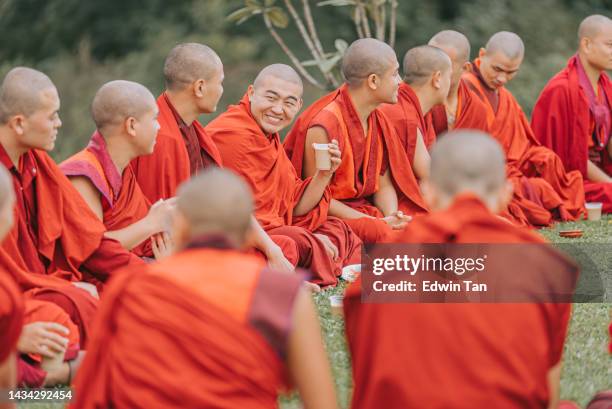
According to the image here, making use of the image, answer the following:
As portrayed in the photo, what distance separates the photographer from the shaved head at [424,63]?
812 centimetres

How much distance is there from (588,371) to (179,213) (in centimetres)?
239

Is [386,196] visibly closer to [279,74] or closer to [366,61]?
[366,61]

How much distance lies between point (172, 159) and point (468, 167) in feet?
9.92

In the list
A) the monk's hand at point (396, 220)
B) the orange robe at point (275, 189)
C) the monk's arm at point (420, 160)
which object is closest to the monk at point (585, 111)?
the monk's arm at point (420, 160)

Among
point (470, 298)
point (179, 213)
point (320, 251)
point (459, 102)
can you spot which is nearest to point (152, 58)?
point (459, 102)

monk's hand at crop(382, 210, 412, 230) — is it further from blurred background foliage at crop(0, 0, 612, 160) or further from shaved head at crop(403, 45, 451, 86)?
blurred background foliage at crop(0, 0, 612, 160)

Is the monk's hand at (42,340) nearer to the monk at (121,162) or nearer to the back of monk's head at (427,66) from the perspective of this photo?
the monk at (121,162)

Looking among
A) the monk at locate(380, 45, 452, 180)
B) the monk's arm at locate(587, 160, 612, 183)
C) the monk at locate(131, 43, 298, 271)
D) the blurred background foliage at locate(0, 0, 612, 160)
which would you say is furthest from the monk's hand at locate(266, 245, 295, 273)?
the blurred background foliage at locate(0, 0, 612, 160)

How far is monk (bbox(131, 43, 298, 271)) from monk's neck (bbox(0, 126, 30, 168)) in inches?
42.3

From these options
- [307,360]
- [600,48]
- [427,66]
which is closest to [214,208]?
[307,360]

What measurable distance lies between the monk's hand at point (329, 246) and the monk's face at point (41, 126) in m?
2.14

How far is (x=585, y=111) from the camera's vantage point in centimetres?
966

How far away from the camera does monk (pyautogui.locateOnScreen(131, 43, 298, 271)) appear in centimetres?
632

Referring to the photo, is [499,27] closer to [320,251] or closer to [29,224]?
[320,251]
